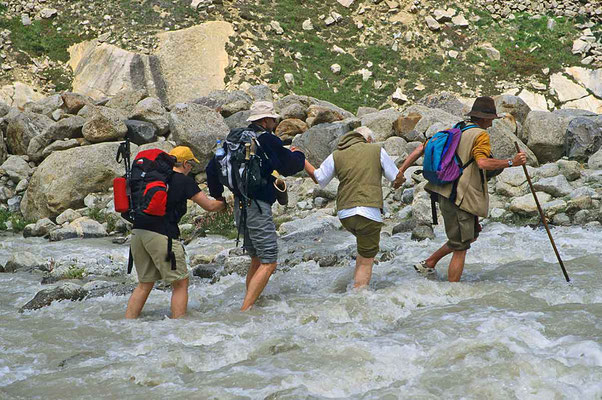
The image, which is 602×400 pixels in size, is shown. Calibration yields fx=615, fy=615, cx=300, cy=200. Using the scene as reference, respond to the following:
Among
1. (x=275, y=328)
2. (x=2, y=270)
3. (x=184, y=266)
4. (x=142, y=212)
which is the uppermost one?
(x=142, y=212)

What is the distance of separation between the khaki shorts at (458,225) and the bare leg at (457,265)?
0.37 ft

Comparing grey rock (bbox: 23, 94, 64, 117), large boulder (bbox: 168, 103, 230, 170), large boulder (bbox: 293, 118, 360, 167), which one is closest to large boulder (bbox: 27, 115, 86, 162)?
large boulder (bbox: 168, 103, 230, 170)

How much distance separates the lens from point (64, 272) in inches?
386

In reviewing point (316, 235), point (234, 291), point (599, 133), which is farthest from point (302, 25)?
point (234, 291)

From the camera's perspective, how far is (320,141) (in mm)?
16188

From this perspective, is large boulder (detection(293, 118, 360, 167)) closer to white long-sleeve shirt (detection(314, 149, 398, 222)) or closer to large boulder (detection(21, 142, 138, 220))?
large boulder (detection(21, 142, 138, 220))

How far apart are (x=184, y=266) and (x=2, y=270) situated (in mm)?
5607

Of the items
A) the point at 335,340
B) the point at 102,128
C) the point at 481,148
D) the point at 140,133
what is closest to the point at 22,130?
the point at 102,128

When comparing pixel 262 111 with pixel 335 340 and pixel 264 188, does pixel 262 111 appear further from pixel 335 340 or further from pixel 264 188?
pixel 335 340

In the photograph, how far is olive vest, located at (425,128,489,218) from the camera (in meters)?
6.67

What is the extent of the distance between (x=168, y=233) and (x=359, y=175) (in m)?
2.10

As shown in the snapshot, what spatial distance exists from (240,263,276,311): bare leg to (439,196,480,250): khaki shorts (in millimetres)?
2025

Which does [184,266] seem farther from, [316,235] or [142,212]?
[316,235]

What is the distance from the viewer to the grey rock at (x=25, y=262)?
10461mm
